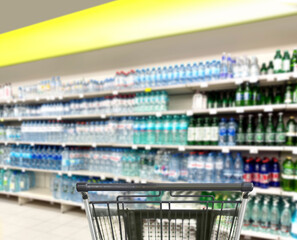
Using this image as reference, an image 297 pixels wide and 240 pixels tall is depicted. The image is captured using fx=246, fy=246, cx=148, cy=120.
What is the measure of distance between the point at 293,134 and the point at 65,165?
3.53 m

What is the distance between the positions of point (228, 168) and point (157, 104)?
51.7 inches

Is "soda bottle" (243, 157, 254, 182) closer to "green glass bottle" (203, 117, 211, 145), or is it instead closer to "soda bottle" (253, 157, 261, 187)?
"soda bottle" (253, 157, 261, 187)

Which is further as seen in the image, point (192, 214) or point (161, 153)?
point (161, 153)

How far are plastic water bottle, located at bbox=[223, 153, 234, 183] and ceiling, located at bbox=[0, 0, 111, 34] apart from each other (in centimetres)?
274

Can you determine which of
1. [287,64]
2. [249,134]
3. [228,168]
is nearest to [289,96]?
[287,64]

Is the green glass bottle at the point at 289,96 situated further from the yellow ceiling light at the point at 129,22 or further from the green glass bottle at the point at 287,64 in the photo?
the yellow ceiling light at the point at 129,22

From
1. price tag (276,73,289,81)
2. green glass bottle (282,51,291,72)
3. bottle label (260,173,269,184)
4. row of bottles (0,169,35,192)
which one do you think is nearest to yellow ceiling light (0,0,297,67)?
green glass bottle (282,51,291,72)

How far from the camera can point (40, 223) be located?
371cm

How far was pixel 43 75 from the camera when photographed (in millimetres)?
5355

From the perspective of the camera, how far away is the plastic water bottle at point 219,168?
10.4ft

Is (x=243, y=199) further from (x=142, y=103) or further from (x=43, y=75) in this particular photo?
(x=43, y=75)

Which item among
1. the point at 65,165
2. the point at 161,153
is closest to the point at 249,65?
the point at 161,153

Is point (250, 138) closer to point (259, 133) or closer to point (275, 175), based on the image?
point (259, 133)

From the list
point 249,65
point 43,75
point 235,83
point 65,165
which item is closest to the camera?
point 235,83
